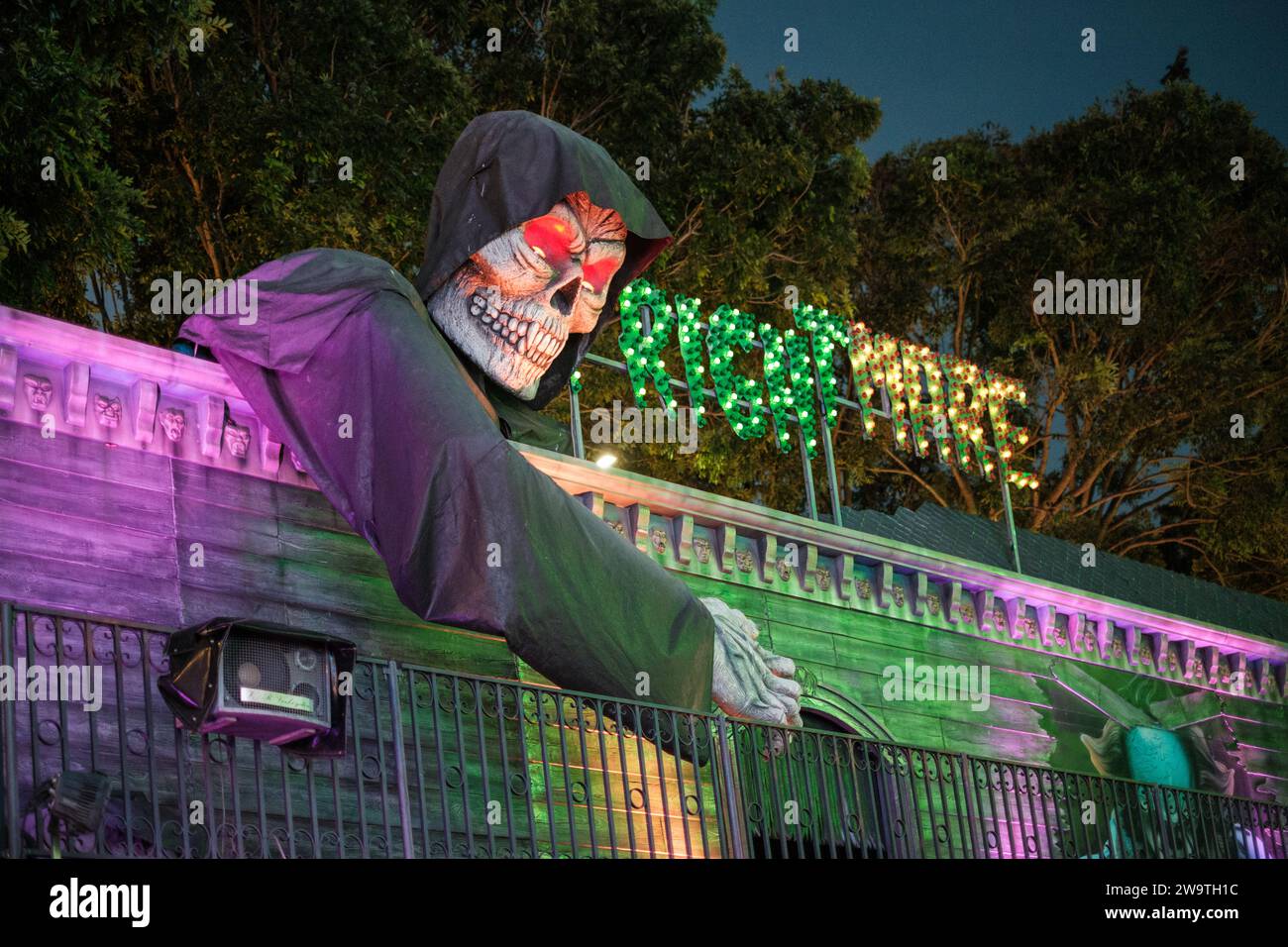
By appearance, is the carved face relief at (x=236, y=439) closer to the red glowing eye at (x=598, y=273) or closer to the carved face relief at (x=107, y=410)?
the carved face relief at (x=107, y=410)

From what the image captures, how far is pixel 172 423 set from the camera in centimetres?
1325

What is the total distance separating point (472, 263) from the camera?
1337 centimetres

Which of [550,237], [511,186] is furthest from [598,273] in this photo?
[511,186]

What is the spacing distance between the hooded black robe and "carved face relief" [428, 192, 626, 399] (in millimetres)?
258

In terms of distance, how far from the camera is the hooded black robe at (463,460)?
11.0 metres

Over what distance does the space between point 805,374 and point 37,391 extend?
994 cm

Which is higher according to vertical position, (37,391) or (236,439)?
(37,391)

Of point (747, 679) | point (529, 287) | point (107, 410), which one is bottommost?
point (747, 679)

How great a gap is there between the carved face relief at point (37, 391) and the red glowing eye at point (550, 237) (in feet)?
11.7

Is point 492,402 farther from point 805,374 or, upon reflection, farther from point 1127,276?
point 1127,276

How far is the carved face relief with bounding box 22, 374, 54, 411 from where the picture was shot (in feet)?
41.3

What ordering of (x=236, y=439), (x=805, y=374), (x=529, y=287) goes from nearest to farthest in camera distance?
(x=529, y=287) < (x=236, y=439) < (x=805, y=374)

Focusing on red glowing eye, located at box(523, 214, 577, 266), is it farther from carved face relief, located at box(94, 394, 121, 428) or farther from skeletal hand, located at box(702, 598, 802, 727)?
carved face relief, located at box(94, 394, 121, 428)

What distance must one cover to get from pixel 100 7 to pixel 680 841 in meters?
9.94
